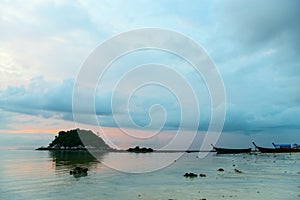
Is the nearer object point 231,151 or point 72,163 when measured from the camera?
point 72,163

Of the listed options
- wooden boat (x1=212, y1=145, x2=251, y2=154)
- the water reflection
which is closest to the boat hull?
wooden boat (x1=212, y1=145, x2=251, y2=154)

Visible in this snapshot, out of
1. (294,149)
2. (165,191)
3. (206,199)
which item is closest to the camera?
(206,199)

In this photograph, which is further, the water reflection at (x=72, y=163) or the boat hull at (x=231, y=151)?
the boat hull at (x=231, y=151)

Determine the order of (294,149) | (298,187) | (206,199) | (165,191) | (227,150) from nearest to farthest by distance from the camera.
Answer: (206,199)
(165,191)
(298,187)
(294,149)
(227,150)

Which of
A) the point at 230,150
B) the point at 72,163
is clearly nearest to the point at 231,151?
the point at 230,150

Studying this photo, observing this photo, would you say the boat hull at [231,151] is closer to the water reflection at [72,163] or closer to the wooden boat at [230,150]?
the wooden boat at [230,150]

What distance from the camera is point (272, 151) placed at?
6191 inches

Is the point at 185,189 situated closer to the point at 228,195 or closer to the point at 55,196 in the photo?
the point at 228,195

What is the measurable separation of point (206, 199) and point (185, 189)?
6388 mm

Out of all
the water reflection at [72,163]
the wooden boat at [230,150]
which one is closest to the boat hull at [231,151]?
the wooden boat at [230,150]

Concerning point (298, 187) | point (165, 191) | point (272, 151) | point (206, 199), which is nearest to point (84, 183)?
point (165, 191)

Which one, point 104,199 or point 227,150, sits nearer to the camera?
point 104,199

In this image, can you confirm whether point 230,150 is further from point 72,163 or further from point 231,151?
point 72,163

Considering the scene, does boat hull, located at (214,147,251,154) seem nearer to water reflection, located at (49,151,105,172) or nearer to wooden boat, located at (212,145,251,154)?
wooden boat, located at (212,145,251,154)
